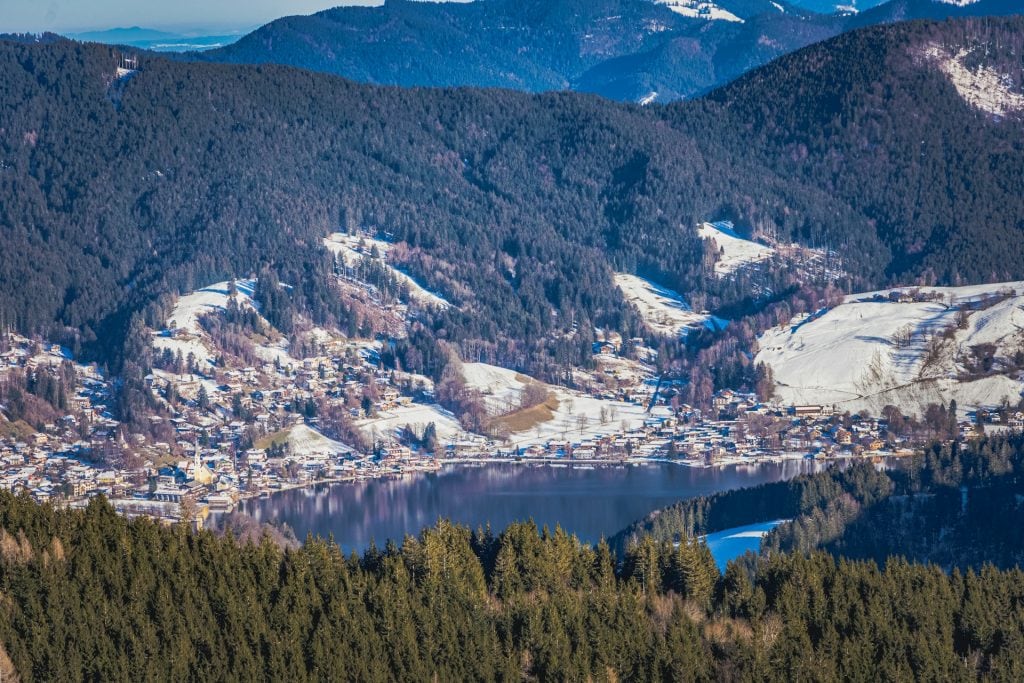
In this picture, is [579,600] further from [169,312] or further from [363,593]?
[169,312]

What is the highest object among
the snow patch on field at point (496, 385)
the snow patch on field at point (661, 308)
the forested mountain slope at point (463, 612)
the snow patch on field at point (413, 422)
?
the snow patch on field at point (661, 308)

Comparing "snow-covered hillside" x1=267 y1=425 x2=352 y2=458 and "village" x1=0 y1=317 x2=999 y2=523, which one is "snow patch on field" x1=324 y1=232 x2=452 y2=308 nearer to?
"village" x1=0 y1=317 x2=999 y2=523

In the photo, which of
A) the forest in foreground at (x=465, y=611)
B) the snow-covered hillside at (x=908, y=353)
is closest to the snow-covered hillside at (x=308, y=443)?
the snow-covered hillside at (x=908, y=353)

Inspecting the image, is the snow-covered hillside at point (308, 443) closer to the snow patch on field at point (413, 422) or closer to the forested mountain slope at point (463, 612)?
the snow patch on field at point (413, 422)

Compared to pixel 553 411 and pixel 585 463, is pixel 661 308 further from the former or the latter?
pixel 585 463

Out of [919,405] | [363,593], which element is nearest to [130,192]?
[919,405]

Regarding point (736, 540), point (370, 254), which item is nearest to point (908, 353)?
point (370, 254)
